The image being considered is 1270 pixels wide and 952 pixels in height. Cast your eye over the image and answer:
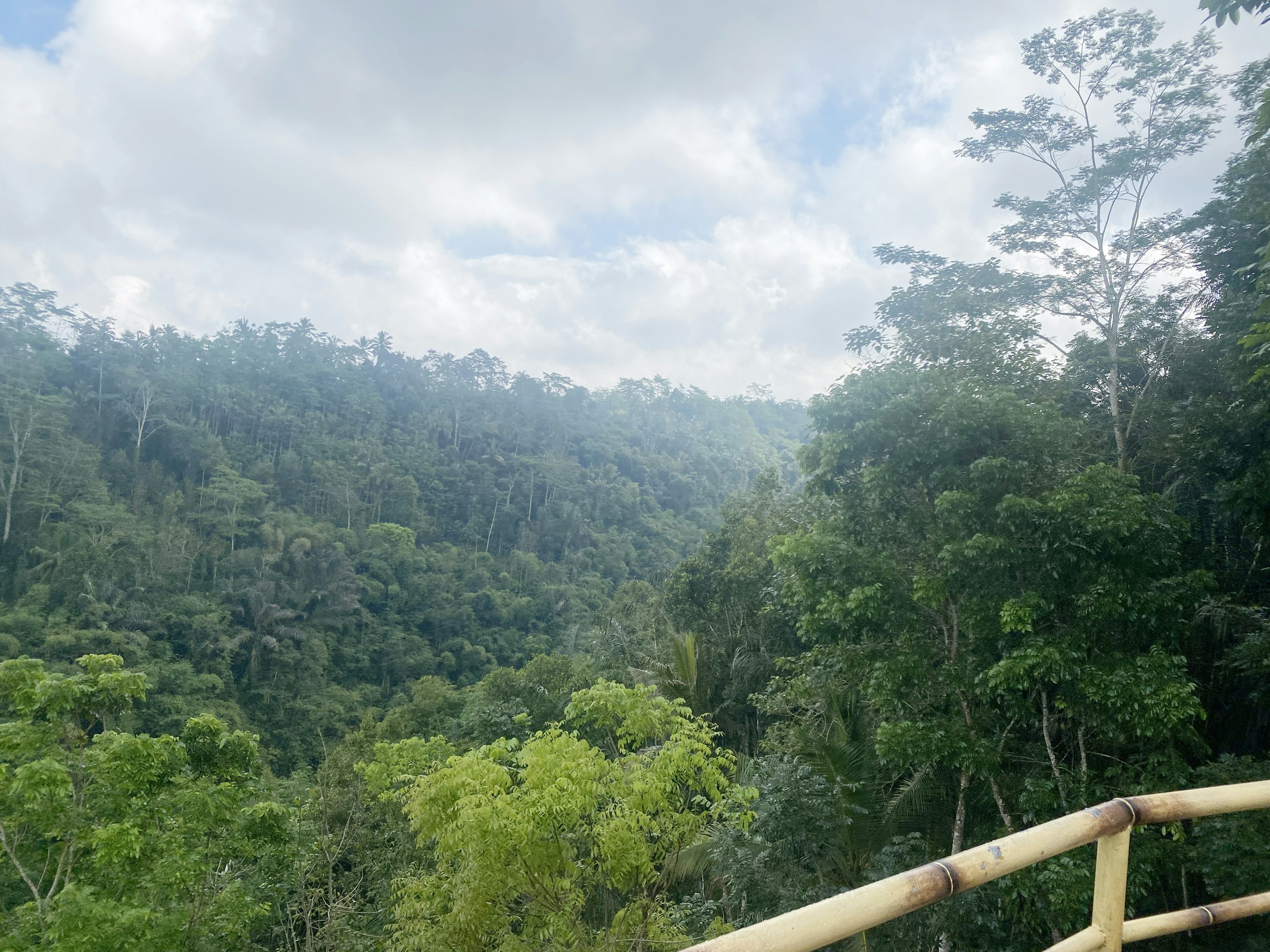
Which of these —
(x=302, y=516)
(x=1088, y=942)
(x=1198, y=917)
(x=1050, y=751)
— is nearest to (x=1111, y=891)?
(x=1088, y=942)

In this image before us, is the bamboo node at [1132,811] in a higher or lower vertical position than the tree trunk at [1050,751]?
higher

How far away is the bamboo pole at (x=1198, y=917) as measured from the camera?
1.08 metres

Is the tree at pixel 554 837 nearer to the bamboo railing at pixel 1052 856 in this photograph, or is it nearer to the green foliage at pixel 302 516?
the bamboo railing at pixel 1052 856

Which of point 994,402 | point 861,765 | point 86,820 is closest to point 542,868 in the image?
point 861,765

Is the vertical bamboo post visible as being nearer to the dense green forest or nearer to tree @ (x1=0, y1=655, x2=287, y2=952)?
the dense green forest

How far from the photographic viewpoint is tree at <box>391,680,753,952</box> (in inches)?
205

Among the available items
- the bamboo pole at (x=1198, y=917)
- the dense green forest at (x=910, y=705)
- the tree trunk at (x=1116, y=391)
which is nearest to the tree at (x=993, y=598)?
the dense green forest at (x=910, y=705)

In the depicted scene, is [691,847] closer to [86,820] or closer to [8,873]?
[86,820]

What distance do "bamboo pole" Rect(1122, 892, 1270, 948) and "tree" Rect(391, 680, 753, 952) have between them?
4509 millimetres

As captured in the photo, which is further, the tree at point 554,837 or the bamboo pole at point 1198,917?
the tree at point 554,837

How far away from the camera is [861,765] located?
6.95 metres

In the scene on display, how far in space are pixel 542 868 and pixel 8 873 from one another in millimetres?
5058

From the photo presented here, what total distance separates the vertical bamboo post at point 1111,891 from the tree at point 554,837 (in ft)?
14.9

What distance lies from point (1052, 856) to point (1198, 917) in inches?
19.5
